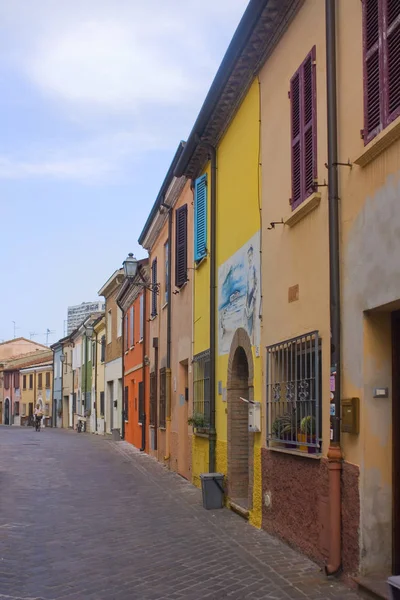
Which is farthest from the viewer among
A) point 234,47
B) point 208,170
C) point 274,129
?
point 208,170

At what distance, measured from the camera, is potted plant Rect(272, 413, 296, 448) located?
29.7 feet

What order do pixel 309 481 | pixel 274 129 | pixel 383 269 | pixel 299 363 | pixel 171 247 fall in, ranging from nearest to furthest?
pixel 383 269
pixel 309 481
pixel 299 363
pixel 274 129
pixel 171 247

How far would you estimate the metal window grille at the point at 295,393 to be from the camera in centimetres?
824

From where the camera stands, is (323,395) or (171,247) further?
(171,247)

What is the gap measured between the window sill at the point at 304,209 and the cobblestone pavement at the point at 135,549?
12.1 ft

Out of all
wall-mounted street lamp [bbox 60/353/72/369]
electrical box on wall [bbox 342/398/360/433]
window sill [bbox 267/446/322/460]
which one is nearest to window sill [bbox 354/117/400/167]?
electrical box on wall [bbox 342/398/360/433]

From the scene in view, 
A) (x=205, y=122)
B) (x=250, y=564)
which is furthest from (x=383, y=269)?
(x=205, y=122)

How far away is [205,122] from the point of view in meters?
13.5

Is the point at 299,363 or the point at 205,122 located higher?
the point at 205,122

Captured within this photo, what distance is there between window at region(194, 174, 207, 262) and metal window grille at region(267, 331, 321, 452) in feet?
16.6

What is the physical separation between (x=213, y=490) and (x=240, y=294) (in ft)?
10.2

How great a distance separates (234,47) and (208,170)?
158 inches

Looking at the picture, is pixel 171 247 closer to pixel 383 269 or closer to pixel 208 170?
pixel 208 170

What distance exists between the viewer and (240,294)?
1184cm
